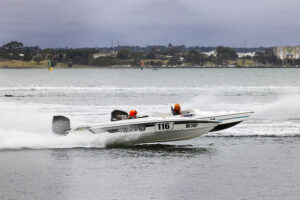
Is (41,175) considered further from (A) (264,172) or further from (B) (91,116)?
(B) (91,116)

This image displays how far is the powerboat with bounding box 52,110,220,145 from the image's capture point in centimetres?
1819

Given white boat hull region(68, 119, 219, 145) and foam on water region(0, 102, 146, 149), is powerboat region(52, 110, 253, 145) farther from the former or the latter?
foam on water region(0, 102, 146, 149)

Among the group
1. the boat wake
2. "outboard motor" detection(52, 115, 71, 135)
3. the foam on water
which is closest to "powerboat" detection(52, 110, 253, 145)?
"outboard motor" detection(52, 115, 71, 135)

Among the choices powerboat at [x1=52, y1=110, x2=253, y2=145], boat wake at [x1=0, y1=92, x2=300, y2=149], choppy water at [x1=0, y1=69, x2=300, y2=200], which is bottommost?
choppy water at [x1=0, y1=69, x2=300, y2=200]

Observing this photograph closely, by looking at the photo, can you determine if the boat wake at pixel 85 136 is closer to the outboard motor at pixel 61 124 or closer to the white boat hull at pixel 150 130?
the white boat hull at pixel 150 130

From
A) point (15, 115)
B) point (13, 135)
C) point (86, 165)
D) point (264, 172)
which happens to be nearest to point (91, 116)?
point (15, 115)

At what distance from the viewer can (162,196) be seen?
486 inches

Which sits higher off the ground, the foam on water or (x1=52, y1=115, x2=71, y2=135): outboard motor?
(x1=52, y1=115, x2=71, y2=135): outboard motor

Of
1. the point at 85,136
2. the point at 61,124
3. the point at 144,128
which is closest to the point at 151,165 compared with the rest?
the point at 144,128

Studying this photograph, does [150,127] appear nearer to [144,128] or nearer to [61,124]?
[144,128]

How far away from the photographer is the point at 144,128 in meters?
18.4

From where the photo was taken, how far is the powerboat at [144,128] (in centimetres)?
1819

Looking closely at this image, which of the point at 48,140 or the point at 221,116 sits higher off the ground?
the point at 221,116

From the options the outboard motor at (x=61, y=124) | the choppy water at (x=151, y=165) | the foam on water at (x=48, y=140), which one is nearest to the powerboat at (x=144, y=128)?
the outboard motor at (x=61, y=124)
